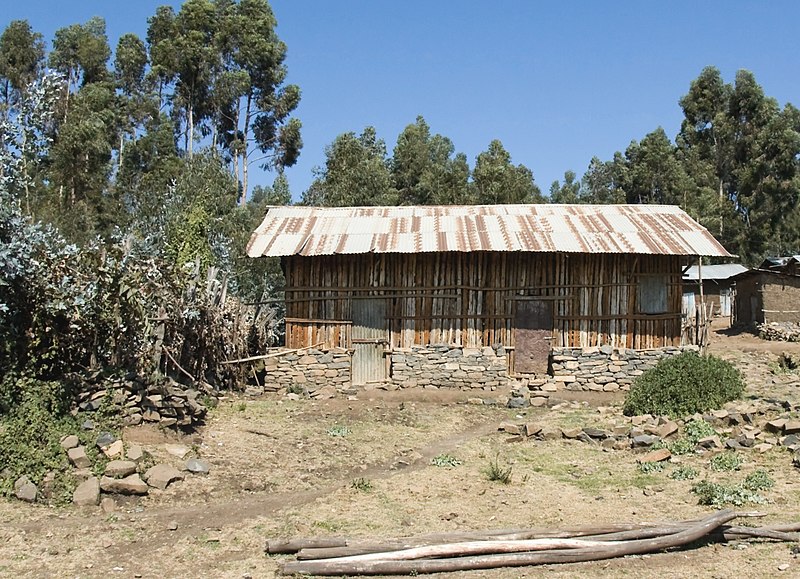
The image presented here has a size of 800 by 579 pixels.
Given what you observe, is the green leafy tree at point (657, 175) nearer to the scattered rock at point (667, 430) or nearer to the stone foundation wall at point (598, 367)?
the stone foundation wall at point (598, 367)

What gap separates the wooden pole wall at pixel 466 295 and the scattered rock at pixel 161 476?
26.4ft

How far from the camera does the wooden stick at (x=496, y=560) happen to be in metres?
6.76

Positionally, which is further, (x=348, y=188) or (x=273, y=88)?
(x=273, y=88)

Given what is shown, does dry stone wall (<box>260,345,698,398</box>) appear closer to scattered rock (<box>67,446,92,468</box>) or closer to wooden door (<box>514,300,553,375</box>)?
wooden door (<box>514,300,553,375</box>)

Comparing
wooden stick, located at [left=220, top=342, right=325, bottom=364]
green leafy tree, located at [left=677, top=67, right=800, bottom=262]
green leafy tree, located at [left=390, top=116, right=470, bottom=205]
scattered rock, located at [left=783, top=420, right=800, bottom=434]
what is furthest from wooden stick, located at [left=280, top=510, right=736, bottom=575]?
green leafy tree, located at [left=677, top=67, right=800, bottom=262]

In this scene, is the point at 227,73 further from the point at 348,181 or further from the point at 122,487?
the point at 122,487

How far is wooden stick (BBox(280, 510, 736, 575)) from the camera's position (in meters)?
6.76

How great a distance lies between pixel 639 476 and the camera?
33.6 ft

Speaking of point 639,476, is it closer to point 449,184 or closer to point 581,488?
point 581,488

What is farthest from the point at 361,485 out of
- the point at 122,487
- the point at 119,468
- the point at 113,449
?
the point at 113,449

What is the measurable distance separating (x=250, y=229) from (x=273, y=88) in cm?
1874

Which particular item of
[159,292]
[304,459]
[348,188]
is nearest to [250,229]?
[348,188]

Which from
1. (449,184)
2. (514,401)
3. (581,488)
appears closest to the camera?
(581,488)

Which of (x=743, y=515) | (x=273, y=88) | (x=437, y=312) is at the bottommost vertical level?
(x=743, y=515)
